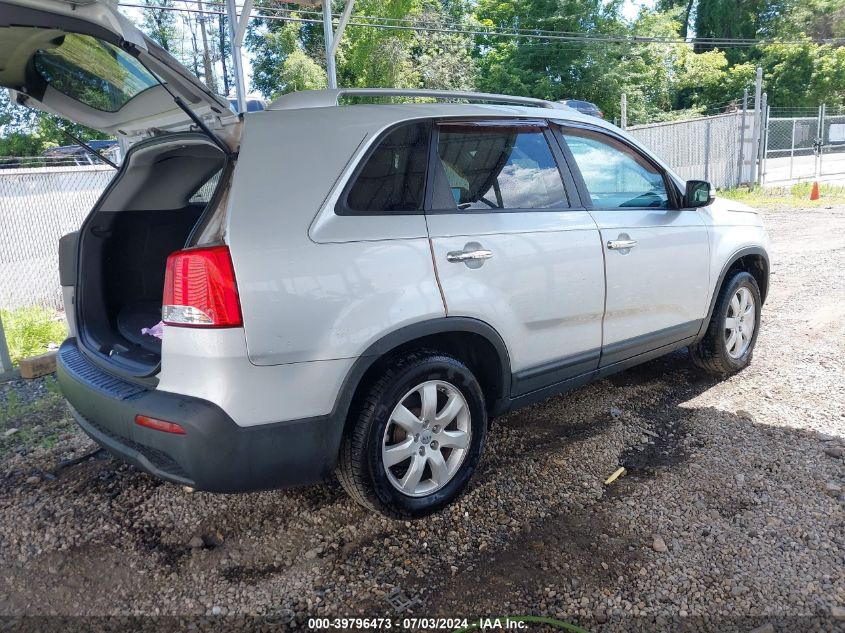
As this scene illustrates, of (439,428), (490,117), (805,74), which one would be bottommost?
(439,428)

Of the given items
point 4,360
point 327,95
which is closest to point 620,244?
point 327,95

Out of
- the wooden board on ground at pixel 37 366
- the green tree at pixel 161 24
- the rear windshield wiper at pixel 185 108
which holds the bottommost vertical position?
the wooden board on ground at pixel 37 366

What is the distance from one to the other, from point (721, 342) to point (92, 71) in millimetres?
4133

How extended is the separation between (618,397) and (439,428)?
6.59 feet

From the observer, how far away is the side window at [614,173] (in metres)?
3.86

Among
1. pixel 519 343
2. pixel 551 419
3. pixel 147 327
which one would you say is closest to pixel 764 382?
pixel 551 419

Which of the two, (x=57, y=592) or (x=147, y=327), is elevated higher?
(x=147, y=327)

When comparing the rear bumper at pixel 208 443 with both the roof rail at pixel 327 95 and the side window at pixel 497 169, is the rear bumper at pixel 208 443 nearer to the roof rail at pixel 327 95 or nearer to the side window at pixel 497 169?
the side window at pixel 497 169

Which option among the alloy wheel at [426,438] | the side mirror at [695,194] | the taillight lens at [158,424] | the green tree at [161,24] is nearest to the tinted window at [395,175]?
the alloy wheel at [426,438]

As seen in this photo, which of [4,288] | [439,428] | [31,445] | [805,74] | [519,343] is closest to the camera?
[439,428]

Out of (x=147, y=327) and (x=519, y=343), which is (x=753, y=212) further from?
(x=147, y=327)

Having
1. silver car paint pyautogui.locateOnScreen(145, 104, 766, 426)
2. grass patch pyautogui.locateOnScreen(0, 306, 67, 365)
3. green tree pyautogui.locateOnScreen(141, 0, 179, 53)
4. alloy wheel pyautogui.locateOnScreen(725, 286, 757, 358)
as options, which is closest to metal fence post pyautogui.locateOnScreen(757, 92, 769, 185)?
alloy wheel pyautogui.locateOnScreen(725, 286, 757, 358)

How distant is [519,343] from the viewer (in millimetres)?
3363

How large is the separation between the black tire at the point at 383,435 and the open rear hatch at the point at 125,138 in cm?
86
